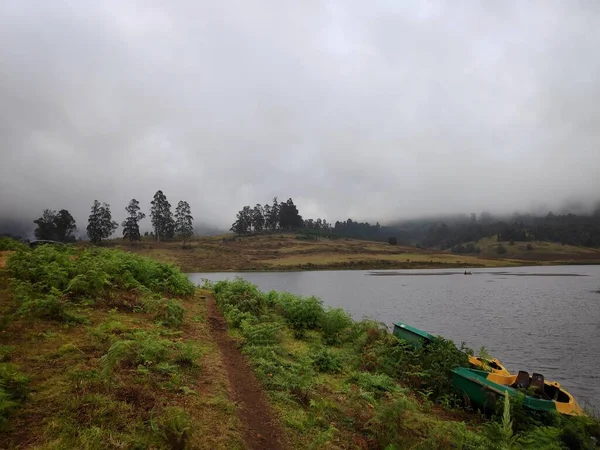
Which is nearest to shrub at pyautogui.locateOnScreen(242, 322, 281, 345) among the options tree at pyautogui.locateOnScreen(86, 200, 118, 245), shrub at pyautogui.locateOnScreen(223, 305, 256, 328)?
shrub at pyautogui.locateOnScreen(223, 305, 256, 328)

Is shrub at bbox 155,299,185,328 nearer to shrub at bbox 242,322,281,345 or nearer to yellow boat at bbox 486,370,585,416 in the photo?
shrub at bbox 242,322,281,345

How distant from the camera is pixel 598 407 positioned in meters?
16.0

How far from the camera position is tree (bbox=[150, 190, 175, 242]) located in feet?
493

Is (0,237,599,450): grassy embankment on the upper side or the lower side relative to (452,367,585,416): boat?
upper

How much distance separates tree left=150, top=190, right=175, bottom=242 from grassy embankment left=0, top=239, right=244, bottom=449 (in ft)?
465

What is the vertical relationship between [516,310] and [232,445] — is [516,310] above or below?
below

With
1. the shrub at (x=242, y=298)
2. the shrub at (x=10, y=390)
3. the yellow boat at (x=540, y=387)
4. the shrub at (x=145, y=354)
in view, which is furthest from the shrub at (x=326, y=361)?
the shrub at (x=10, y=390)

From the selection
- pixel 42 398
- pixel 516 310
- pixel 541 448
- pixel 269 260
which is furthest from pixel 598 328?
pixel 269 260

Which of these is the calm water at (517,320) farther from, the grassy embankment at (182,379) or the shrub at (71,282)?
the shrub at (71,282)

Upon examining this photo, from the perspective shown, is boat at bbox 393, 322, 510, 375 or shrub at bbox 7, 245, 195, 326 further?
boat at bbox 393, 322, 510, 375

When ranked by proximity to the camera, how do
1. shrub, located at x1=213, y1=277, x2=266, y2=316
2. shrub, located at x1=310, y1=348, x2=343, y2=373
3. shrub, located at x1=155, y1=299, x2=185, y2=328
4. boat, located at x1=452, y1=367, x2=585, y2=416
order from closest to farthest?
boat, located at x1=452, y1=367, x2=585, y2=416
shrub, located at x1=310, y1=348, x2=343, y2=373
shrub, located at x1=155, y1=299, x2=185, y2=328
shrub, located at x1=213, y1=277, x2=266, y2=316

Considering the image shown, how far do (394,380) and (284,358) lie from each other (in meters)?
4.85

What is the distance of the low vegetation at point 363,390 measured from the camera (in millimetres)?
8508

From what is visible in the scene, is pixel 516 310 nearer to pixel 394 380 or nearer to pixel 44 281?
pixel 394 380
